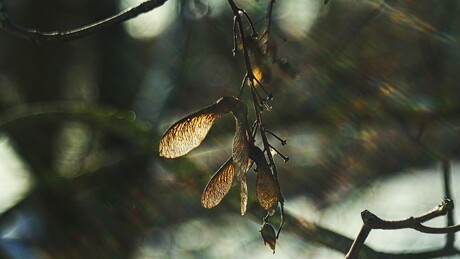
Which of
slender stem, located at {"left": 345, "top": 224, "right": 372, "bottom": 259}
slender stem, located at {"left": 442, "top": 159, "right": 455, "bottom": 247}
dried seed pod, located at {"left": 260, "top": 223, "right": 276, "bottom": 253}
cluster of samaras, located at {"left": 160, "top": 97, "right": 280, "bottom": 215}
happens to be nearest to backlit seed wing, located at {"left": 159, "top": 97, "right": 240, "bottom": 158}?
cluster of samaras, located at {"left": 160, "top": 97, "right": 280, "bottom": 215}

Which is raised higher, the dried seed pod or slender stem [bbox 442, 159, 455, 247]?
the dried seed pod

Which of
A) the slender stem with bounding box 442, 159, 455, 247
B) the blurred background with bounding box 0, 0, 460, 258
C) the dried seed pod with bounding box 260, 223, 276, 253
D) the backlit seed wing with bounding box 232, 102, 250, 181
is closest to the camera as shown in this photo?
the backlit seed wing with bounding box 232, 102, 250, 181

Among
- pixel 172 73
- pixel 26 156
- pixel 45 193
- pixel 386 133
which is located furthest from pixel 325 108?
pixel 26 156

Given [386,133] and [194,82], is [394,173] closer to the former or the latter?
[386,133]

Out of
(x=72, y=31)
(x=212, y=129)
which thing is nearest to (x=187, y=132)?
(x=72, y=31)

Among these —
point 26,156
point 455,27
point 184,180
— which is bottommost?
point 26,156

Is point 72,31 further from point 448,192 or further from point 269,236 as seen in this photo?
point 448,192

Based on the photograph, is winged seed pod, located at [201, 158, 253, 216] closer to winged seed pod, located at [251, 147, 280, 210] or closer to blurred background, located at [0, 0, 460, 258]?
winged seed pod, located at [251, 147, 280, 210]
